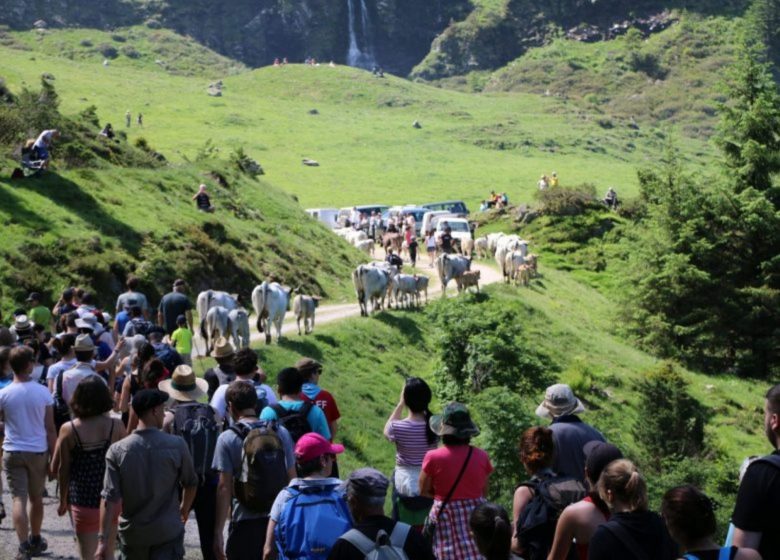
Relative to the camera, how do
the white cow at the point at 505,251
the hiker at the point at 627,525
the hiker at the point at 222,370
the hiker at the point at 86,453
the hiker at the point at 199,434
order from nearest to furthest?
the hiker at the point at 627,525 → the hiker at the point at 86,453 → the hiker at the point at 199,434 → the hiker at the point at 222,370 → the white cow at the point at 505,251

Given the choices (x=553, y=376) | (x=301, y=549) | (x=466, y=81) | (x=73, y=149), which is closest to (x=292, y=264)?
(x=73, y=149)

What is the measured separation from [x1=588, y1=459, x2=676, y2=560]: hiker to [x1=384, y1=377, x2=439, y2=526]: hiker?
234 cm

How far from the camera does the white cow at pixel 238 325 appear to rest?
20.8 m

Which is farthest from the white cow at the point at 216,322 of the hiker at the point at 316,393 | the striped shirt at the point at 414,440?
the striped shirt at the point at 414,440

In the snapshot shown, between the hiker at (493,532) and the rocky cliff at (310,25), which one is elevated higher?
the rocky cliff at (310,25)

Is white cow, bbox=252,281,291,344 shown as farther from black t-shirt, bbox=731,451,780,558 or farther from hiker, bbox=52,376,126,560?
black t-shirt, bbox=731,451,780,558

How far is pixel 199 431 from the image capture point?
877cm

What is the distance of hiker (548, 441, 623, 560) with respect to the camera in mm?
6719

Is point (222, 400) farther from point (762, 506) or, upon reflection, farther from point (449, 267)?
point (449, 267)

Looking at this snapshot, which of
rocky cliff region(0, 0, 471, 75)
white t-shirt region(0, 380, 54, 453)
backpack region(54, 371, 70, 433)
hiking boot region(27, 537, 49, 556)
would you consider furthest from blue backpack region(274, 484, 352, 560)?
rocky cliff region(0, 0, 471, 75)

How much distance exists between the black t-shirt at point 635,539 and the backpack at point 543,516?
876mm

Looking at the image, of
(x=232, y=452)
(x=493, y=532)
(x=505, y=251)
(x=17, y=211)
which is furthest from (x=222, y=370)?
(x=505, y=251)

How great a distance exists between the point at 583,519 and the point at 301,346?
17254 mm

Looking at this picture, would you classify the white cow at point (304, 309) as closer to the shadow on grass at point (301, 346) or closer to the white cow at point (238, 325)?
the shadow on grass at point (301, 346)
